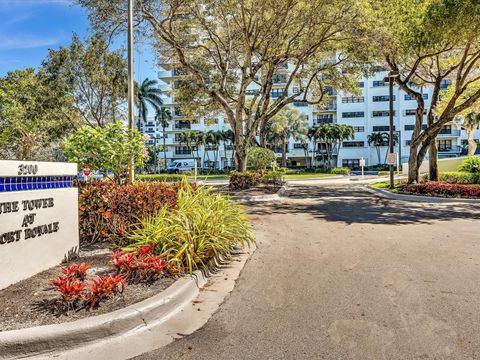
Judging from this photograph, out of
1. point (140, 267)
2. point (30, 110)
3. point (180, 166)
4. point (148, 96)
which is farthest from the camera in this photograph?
point (180, 166)

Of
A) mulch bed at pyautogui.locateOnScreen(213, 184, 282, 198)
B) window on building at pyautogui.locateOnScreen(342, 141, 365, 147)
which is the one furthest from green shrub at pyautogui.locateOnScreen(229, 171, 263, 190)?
window on building at pyautogui.locateOnScreen(342, 141, 365, 147)

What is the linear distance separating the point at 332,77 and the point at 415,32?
8.27m

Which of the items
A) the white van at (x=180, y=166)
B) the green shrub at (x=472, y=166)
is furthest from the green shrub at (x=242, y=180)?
the white van at (x=180, y=166)

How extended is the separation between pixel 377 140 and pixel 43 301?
72.0 metres

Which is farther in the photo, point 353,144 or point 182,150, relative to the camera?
point 182,150

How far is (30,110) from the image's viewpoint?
31.8 meters

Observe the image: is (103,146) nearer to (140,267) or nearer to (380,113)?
(140,267)

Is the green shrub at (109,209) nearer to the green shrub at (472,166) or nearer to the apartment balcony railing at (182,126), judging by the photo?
the green shrub at (472,166)

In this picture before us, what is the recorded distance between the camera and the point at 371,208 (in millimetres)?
15531

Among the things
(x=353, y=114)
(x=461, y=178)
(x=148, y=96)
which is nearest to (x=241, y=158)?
(x=461, y=178)

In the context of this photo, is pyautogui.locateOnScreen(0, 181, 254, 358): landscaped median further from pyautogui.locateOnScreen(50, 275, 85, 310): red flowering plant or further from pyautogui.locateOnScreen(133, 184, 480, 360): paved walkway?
pyautogui.locateOnScreen(133, 184, 480, 360): paved walkway

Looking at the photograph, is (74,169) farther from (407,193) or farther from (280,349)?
(407,193)

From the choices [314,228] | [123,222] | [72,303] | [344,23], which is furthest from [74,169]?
[344,23]

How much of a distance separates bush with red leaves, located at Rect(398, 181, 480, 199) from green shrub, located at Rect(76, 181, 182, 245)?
15317 mm
